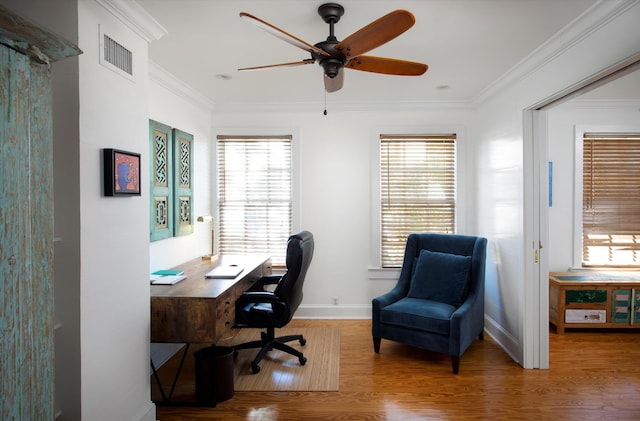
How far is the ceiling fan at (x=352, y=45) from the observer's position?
5.28ft

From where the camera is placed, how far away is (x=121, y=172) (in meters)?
2.05

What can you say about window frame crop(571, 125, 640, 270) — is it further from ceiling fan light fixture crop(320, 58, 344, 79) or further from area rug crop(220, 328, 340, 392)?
ceiling fan light fixture crop(320, 58, 344, 79)

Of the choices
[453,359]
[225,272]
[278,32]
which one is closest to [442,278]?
→ [453,359]

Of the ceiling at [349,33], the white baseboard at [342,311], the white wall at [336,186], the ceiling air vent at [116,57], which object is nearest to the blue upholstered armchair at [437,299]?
the white wall at [336,186]

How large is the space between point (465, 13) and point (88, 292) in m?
2.53

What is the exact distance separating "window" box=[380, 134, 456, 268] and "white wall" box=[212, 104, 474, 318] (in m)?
0.17

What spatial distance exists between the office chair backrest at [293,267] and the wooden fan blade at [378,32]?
148 cm

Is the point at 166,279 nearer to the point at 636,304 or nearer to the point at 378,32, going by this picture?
the point at 378,32

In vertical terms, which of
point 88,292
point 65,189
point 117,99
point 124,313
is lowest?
point 124,313

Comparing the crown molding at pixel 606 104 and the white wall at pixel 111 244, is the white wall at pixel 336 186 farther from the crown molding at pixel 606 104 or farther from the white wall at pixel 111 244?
the white wall at pixel 111 244

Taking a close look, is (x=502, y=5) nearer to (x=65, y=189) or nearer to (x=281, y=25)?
(x=281, y=25)

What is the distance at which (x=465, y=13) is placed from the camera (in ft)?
7.41

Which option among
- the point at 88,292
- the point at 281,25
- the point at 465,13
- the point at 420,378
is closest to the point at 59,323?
the point at 88,292

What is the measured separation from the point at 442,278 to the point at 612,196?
2503 mm
